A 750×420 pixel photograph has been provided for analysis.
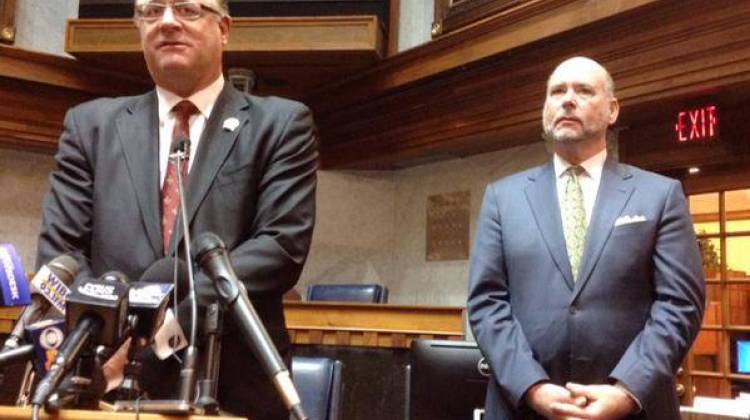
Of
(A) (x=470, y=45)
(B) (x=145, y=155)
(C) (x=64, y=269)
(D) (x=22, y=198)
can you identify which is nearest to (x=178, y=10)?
(B) (x=145, y=155)

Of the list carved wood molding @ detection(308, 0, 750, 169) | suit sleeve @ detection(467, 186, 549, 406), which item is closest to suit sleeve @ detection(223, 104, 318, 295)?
suit sleeve @ detection(467, 186, 549, 406)

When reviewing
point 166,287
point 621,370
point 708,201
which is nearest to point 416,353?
point 621,370

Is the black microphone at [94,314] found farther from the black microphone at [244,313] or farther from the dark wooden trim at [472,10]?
the dark wooden trim at [472,10]

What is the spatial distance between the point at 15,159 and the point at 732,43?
5318mm

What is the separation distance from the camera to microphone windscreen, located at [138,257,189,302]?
1.49 meters

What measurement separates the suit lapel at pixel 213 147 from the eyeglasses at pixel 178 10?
19cm

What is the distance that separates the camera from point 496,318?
7.15 ft

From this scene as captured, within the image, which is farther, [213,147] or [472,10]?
[472,10]

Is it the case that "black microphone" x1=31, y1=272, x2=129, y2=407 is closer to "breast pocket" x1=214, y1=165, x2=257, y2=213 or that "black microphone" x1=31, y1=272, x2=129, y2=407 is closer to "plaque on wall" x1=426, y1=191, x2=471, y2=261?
"breast pocket" x1=214, y1=165, x2=257, y2=213

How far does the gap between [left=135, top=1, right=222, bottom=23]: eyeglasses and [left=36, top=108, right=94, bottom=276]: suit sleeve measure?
0.30m

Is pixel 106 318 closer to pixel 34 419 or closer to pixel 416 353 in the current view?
pixel 34 419

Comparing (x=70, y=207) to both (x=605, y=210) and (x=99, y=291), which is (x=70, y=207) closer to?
(x=99, y=291)

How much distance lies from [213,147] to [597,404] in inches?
41.8

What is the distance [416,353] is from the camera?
8.21ft
